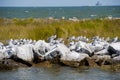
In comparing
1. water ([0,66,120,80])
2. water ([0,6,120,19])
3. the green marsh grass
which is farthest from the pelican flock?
water ([0,6,120,19])

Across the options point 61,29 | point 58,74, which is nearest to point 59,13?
point 61,29

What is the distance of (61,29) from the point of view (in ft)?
100

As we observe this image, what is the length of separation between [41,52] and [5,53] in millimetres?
1906

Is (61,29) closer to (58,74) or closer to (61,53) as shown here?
(61,53)

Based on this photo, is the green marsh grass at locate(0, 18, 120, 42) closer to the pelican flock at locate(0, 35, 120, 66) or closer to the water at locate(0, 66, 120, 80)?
the pelican flock at locate(0, 35, 120, 66)

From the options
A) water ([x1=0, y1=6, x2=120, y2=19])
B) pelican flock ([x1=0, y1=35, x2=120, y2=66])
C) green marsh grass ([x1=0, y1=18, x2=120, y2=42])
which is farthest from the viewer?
water ([x1=0, y1=6, x2=120, y2=19])

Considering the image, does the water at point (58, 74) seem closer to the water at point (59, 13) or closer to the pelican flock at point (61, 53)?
the pelican flock at point (61, 53)

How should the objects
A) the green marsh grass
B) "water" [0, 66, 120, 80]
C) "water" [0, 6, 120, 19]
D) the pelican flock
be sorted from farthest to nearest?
"water" [0, 6, 120, 19], the green marsh grass, the pelican flock, "water" [0, 66, 120, 80]

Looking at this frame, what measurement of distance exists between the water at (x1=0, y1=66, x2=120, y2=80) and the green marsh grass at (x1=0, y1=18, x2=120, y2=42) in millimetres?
7802

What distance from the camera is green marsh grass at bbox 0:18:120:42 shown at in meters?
30.1

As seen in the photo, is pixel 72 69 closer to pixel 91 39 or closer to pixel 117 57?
pixel 117 57

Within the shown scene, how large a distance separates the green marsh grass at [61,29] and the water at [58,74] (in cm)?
780

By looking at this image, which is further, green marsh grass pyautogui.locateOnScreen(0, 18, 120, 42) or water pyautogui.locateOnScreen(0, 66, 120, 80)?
green marsh grass pyautogui.locateOnScreen(0, 18, 120, 42)

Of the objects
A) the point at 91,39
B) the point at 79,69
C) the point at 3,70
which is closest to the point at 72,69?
the point at 79,69
